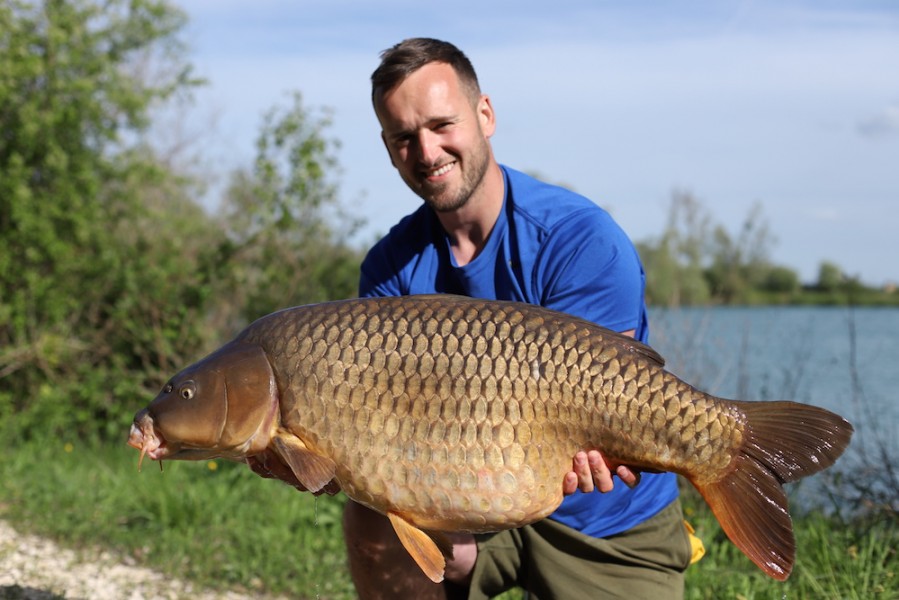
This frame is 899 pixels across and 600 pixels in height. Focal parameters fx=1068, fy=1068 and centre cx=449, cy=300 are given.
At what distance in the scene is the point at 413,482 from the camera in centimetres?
209

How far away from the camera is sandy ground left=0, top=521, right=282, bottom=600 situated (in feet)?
10.7

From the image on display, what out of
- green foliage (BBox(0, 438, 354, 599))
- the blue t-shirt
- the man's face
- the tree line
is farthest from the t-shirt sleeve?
the tree line

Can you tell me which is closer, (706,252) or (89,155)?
(89,155)

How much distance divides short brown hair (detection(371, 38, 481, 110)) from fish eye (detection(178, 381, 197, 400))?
3.25ft

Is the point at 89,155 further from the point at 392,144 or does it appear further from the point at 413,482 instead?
the point at 413,482

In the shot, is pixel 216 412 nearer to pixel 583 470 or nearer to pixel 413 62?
pixel 583 470

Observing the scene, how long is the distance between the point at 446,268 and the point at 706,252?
199 inches

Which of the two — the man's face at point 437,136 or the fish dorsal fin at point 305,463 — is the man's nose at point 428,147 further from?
the fish dorsal fin at point 305,463

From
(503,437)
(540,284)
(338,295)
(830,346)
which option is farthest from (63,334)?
(830,346)

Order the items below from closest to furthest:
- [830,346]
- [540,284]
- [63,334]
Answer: [540,284], [63,334], [830,346]

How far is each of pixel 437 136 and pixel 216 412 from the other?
98 centimetres

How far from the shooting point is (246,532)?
3969mm

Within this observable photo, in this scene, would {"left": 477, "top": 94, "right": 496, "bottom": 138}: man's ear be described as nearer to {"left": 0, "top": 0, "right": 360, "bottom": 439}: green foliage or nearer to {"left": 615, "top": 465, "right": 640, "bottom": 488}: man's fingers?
{"left": 615, "top": 465, "right": 640, "bottom": 488}: man's fingers

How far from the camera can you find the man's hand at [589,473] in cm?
210
